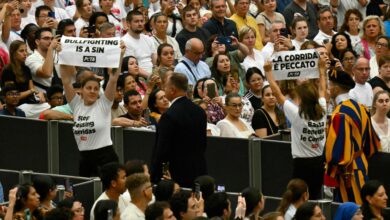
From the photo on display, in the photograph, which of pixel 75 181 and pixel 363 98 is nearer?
pixel 75 181

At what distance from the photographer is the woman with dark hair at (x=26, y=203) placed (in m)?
17.7

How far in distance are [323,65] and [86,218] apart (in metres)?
4.09

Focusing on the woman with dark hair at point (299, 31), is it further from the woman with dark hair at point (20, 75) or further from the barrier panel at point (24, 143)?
the barrier panel at point (24, 143)

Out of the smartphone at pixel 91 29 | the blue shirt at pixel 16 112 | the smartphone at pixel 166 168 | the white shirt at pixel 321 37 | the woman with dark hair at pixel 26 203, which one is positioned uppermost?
the smartphone at pixel 91 29

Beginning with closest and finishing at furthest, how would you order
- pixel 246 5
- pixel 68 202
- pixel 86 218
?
pixel 68 202
pixel 86 218
pixel 246 5

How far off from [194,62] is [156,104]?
8.81 ft

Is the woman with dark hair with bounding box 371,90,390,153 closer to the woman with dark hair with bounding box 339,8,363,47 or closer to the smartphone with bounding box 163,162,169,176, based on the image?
the smartphone with bounding box 163,162,169,176

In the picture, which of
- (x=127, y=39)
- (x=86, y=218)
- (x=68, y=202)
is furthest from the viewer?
(x=127, y=39)

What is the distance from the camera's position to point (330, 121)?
2025 cm

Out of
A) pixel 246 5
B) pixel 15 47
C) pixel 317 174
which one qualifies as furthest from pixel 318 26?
pixel 317 174

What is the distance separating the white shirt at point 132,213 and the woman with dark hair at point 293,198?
152cm

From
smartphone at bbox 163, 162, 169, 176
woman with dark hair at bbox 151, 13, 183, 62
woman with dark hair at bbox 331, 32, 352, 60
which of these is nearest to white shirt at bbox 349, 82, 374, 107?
woman with dark hair at bbox 331, 32, 352, 60

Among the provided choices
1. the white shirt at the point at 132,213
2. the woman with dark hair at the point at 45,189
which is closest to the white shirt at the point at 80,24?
the woman with dark hair at the point at 45,189

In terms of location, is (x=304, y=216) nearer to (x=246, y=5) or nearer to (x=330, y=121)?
(x=330, y=121)
